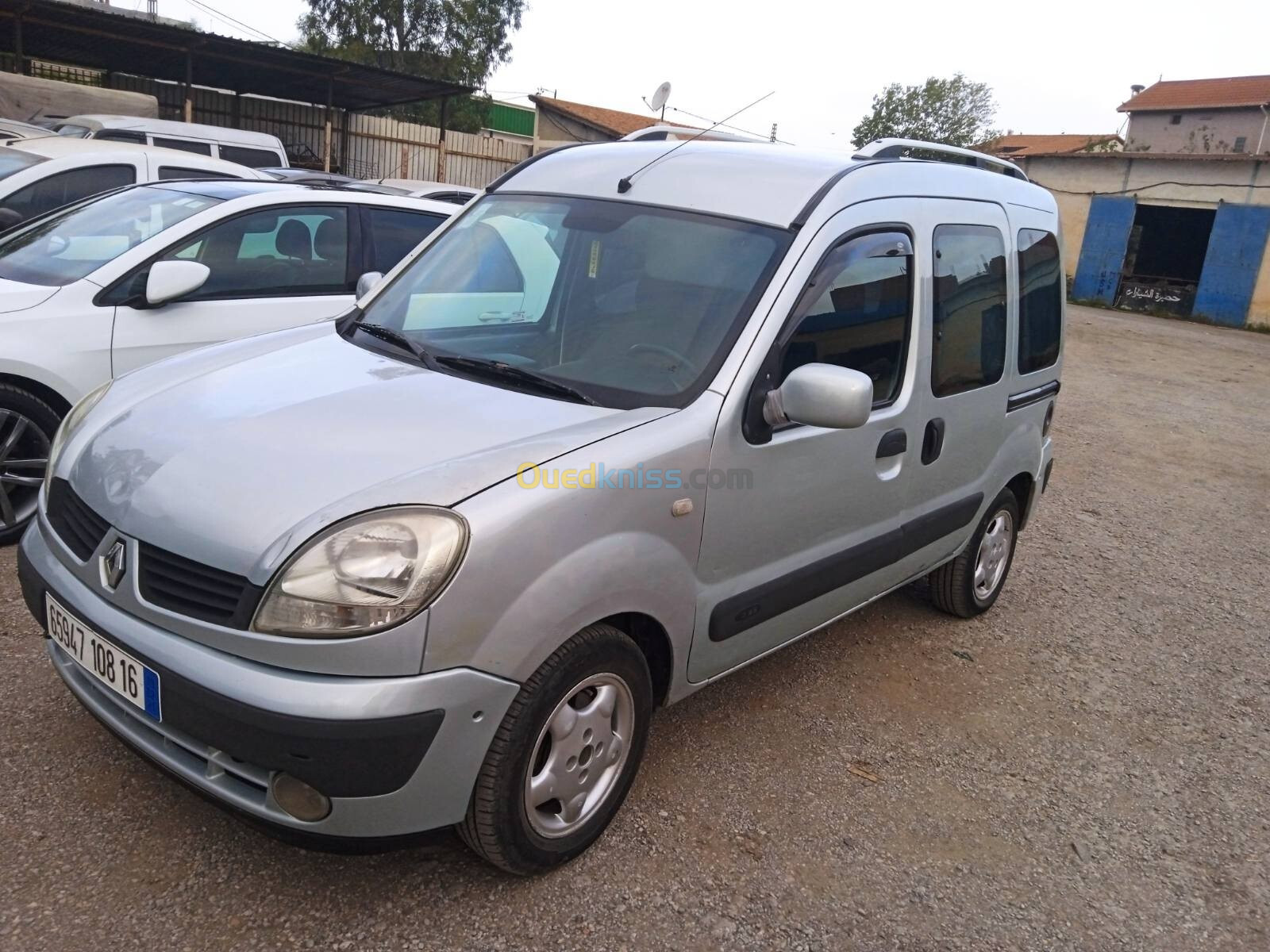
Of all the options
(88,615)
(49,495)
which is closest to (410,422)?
(88,615)

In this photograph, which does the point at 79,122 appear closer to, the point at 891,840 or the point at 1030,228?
the point at 1030,228

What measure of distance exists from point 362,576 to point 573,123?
104 feet

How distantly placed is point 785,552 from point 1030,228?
2204mm

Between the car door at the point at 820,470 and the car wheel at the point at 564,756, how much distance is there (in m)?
0.28

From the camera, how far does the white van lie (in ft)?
35.5

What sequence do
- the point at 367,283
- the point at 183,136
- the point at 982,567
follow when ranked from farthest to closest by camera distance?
the point at 183,136 → the point at 982,567 → the point at 367,283

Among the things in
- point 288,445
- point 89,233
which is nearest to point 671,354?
point 288,445

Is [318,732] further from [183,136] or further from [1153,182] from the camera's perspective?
[1153,182]

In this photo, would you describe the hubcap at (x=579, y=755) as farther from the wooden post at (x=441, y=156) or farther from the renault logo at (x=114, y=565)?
the wooden post at (x=441, y=156)

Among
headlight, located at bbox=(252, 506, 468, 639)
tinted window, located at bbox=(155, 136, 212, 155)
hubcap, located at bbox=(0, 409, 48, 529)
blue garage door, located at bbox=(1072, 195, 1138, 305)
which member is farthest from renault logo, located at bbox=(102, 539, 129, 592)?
blue garage door, located at bbox=(1072, 195, 1138, 305)

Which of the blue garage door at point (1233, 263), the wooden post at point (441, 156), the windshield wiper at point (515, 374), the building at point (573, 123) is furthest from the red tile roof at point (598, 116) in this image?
the windshield wiper at point (515, 374)

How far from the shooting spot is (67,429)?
9.09ft

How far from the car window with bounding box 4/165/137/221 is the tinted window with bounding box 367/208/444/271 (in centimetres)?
295

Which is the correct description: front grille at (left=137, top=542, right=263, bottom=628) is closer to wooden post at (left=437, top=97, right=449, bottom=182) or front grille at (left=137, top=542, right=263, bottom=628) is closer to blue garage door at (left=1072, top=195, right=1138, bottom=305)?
wooden post at (left=437, top=97, right=449, bottom=182)
